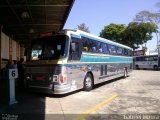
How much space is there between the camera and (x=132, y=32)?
174 feet

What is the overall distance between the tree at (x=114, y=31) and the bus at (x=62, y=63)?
150ft

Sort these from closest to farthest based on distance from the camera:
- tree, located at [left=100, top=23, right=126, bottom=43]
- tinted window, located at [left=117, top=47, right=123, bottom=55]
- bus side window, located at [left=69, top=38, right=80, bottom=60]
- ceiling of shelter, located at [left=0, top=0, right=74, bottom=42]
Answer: bus side window, located at [left=69, top=38, right=80, bottom=60] < ceiling of shelter, located at [left=0, top=0, right=74, bottom=42] < tinted window, located at [left=117, top=47, right=123, bottom=55] < tree, located at [left=100, top=23, right=126, bottom=43]

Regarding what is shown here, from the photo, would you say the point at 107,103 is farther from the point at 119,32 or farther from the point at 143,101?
the point at 119,32

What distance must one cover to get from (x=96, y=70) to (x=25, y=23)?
8.23m

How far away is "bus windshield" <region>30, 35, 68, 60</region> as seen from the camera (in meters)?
11.1

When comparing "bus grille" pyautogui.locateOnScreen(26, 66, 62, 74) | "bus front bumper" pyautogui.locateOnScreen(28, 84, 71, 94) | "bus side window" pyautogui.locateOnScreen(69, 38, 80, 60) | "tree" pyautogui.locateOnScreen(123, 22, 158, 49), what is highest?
"tree" pyautogui.locateOnScreen(123, 22, 158, 49)

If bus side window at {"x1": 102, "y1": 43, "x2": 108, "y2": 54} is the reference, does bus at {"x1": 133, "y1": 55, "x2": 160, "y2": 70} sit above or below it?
below

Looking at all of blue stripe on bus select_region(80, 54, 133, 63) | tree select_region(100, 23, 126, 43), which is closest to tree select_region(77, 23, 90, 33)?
tree select_region(100, 23, 126, 43)

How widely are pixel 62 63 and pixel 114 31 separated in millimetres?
50979

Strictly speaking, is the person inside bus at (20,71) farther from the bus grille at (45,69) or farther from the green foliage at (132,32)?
the green foliage at (132,32)

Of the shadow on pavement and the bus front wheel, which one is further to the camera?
the bus front wheel

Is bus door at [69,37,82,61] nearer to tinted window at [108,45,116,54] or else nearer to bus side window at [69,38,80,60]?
bus side window at [69,38,80,60]

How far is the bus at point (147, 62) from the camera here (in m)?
40.9

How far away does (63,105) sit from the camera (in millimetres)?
9625
